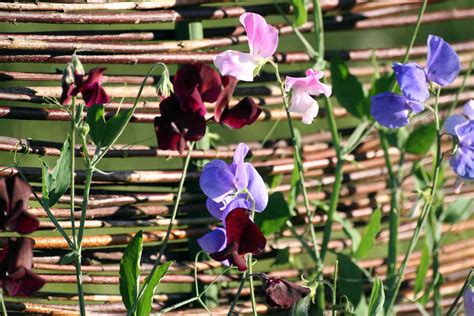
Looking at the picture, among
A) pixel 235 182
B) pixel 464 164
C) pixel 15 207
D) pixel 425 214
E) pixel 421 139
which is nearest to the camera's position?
pixel 15 207

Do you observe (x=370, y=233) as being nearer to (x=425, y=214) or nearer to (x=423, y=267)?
(x=423, y=267)

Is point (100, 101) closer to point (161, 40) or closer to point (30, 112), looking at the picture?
point (30, 112)

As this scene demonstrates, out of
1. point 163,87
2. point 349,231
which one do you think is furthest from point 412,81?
point 349,231

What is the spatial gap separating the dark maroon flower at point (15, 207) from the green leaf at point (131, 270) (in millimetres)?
156

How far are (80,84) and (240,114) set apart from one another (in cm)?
17

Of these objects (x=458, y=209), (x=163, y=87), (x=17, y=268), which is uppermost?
(x=458, y=209)

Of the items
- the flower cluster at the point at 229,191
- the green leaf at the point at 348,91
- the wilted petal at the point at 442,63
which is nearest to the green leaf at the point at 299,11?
the green leaf at the point at 348,91

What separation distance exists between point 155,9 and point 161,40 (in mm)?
67

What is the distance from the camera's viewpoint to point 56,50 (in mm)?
1473

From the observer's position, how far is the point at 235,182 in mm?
1099

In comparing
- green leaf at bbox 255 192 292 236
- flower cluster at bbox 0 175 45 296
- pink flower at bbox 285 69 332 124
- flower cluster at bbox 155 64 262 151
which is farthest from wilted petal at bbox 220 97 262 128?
green leaf at bbox 255 192 292 236

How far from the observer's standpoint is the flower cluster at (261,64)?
1.14 metres

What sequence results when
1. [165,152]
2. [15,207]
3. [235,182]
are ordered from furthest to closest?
[165,152]
[235,182]
[15,207]

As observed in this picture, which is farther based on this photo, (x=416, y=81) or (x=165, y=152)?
(x=165, y=152)
